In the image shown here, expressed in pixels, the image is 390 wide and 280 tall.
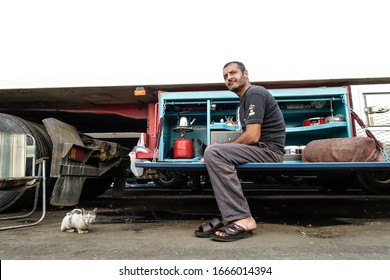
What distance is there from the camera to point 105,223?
2463 millimetres

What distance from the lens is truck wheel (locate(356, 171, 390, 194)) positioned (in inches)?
138

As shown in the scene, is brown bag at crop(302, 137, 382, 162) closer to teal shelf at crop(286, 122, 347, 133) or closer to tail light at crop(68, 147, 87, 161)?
teal shelf at crop(286, 122, 347, 133)

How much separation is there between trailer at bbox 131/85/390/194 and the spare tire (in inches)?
40.2

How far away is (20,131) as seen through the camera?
280 cm

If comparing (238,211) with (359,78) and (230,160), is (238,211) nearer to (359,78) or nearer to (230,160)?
(230,160)

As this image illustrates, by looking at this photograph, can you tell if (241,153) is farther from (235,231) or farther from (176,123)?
(176,123)

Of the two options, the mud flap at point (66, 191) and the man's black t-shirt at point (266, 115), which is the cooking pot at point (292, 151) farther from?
the mud flap at point (66, 191)

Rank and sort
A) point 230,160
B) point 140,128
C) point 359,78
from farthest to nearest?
point 140,128, point 359,78, point 230,160

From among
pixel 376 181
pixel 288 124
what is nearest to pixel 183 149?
pixel 288 124

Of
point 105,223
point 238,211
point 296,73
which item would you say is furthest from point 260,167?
point 105,223

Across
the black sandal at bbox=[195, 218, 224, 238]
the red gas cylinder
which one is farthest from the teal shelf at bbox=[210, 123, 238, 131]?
the black sandal at bbox=[195, 218, 224, 238]

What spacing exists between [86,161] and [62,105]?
2.94 feet

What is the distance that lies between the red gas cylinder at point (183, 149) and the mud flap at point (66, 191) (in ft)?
3.51

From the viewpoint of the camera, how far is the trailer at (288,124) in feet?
7.63
